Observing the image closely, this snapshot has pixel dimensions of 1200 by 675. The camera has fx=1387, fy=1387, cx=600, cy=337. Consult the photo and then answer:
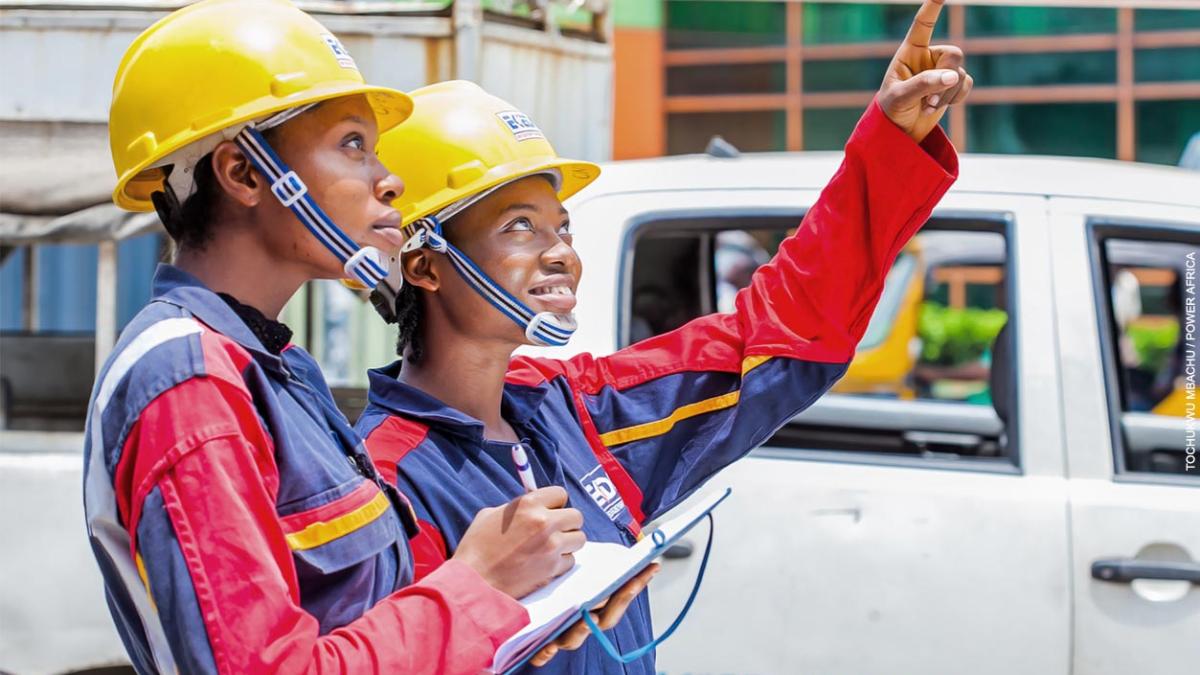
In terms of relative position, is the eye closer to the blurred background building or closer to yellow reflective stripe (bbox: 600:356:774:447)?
yellow reflective stripe (bbox: 600:356:774:447)

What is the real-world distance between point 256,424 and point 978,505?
1996 mm

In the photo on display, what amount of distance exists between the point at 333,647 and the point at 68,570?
2.11 m

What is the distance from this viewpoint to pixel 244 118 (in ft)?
4.67

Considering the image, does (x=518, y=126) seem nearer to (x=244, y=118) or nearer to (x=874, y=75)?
(x=244, y=118)

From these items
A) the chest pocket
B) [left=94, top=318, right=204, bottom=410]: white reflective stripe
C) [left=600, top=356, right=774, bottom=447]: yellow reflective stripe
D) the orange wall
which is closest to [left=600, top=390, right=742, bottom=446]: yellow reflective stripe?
[left=600, top=356, right=774, bottom=447]: yellow reflective stripe

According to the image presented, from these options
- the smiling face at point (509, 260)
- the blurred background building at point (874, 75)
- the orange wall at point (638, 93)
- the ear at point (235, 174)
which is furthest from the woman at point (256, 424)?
the orange wall at point (638, 93)

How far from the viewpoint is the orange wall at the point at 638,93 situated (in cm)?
1330

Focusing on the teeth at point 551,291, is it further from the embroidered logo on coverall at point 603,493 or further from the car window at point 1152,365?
the car window at point 1152,365

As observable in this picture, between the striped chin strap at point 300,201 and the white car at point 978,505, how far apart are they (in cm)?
155

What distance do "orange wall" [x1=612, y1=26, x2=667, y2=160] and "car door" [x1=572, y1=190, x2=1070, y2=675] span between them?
10.5 m

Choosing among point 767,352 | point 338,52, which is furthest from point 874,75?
point 338,52

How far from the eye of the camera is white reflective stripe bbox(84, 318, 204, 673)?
1277 mm

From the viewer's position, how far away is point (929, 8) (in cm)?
182

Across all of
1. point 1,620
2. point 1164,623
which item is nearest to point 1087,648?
point 1164,623
